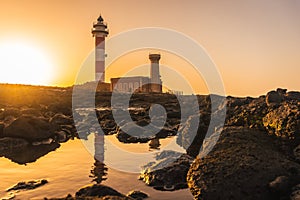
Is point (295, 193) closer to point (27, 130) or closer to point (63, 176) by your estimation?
point (63, 176)

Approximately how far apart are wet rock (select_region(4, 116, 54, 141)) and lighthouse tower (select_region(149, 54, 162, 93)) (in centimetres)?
4517

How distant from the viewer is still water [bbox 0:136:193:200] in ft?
20.5

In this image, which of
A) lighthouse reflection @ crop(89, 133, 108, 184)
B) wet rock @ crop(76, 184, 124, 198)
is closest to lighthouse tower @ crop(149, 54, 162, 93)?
lighthouse reflection @ crop(89, 133, 108, 184)

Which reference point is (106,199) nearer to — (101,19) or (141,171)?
(141,171)

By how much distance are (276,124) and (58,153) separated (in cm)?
693

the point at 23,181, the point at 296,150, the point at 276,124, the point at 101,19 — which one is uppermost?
the point at 101,19

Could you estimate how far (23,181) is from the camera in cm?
696

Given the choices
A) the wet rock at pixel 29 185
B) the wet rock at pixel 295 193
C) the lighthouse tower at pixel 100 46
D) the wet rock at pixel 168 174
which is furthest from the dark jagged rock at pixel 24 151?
the lighthouse tower at pixel 100 46

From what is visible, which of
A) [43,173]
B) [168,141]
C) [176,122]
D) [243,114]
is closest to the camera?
[43,173]

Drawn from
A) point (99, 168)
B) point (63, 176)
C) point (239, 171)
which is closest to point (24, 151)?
point (99, 168)

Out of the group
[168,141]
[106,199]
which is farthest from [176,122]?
[106,199]

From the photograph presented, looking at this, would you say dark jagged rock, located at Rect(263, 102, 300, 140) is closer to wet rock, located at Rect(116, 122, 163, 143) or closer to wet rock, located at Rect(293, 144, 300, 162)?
wet rock, located at Rect(293, 144, 300, 162)

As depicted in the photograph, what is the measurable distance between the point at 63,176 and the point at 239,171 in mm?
4133

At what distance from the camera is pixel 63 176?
754 centimetres
